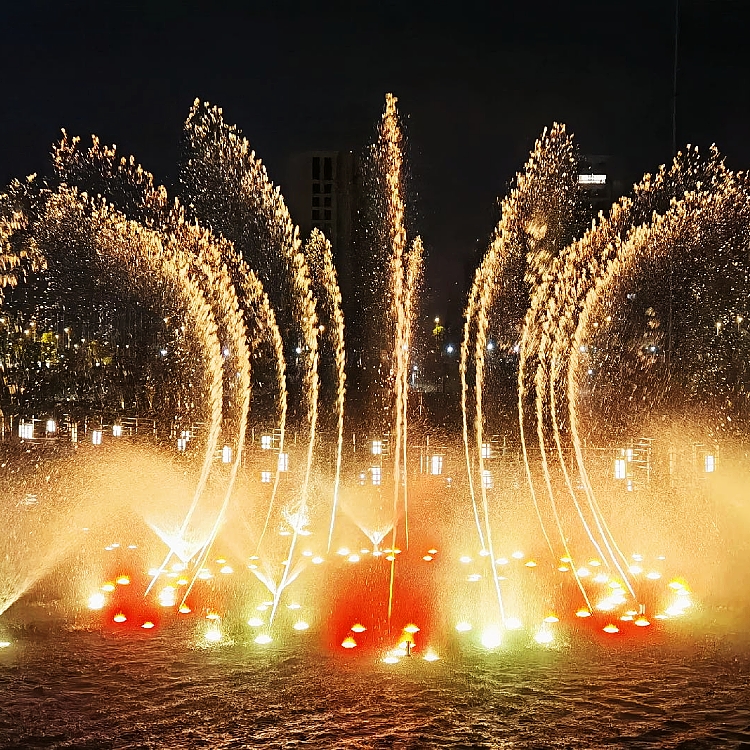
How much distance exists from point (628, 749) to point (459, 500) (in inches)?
411

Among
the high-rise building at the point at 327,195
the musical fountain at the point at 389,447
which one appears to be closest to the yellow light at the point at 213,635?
the musical fountain at the point at 389,447

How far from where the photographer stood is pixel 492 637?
826 centimetres

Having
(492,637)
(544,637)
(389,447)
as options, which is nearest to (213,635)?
(492,637)

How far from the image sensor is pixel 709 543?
12.6 metres

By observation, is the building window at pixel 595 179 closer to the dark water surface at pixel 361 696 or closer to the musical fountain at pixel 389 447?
the musical fountain at pixel 389 447

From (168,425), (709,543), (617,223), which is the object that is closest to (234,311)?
(168,425)

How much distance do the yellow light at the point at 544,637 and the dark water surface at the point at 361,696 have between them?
243 millimetres

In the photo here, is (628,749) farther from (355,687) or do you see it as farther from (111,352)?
(111,352)

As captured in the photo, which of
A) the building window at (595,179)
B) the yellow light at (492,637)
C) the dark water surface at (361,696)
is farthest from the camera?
the building window at (595,179)

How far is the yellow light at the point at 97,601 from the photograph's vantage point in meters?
9.25

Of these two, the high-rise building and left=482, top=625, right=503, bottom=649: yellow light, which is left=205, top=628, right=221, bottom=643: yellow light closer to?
left=482, top=625, right=503, bottom=649: yellow light

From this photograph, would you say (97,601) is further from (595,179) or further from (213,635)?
(595,179)

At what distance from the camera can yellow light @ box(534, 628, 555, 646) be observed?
8201 millimetres

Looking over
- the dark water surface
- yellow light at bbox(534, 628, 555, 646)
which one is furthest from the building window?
the dark water surface
